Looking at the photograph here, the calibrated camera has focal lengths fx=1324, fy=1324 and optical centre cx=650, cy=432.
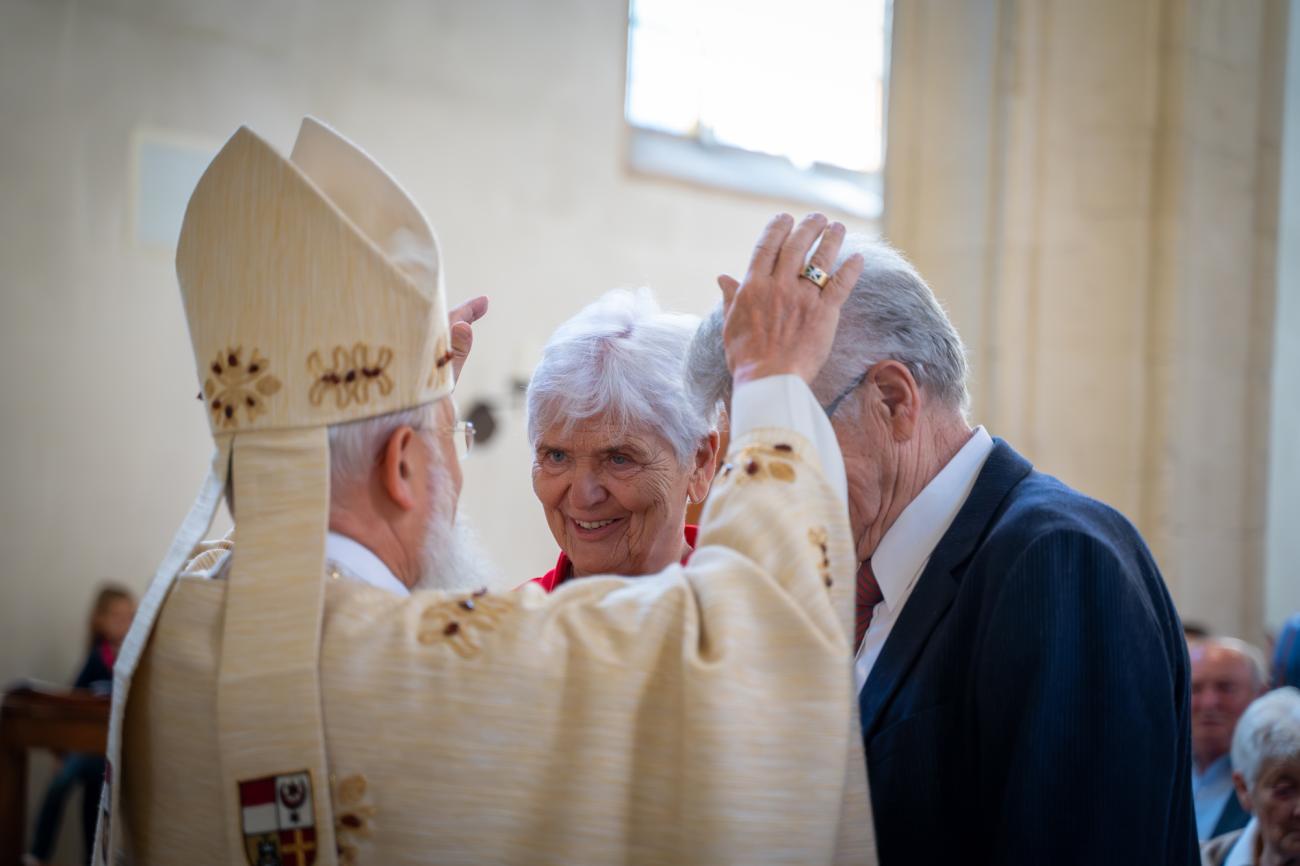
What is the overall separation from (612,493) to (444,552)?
1.00 meters

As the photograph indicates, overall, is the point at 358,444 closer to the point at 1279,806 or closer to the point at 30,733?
the point at 1279,806

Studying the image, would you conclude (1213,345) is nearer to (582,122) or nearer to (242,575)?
(242,575)

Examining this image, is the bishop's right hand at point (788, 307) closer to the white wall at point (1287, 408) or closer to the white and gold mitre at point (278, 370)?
the white and gold mitre at point (278, 370)

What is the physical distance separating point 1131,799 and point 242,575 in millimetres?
1200

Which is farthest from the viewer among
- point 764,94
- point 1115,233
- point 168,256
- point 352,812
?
point 764,94

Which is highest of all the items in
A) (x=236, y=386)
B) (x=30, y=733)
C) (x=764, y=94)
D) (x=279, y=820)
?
(x=764, y=94)

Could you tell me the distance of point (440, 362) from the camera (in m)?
1.92

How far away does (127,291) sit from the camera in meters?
9.06

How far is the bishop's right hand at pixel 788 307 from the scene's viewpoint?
1905 mm

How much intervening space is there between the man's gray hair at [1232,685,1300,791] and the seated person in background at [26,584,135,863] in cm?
621

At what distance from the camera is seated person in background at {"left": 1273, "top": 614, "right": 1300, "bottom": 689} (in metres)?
4.31

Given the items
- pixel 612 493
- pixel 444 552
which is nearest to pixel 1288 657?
pixel 612 493

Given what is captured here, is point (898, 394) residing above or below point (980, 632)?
above

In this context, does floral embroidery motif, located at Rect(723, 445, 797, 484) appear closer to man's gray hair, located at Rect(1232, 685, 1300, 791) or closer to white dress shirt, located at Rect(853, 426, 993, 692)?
white dress shirt, located at Rect(853, 426, 993, 692)
